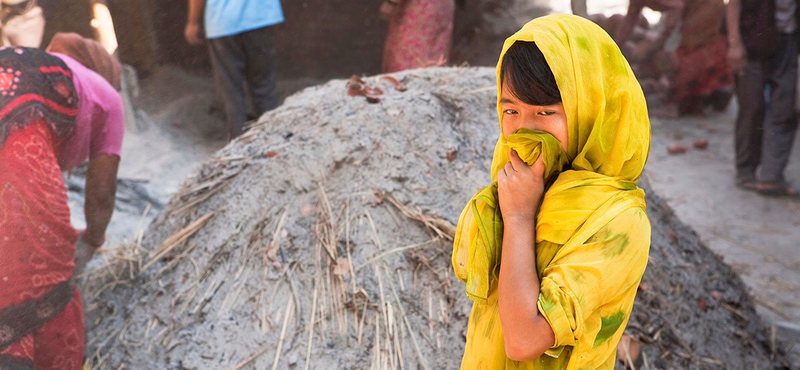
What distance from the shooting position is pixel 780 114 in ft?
12.3

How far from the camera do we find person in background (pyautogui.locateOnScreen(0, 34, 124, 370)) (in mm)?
1828

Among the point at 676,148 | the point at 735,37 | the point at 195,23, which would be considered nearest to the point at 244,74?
the point at 195,23

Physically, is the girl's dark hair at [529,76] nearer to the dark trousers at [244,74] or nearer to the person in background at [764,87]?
the dark trousers at [244,74]

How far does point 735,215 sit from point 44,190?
418 cm

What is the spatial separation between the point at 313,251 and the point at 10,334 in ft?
3.25

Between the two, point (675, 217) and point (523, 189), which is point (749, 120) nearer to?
point (675, 217)

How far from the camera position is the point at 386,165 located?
2479 mm

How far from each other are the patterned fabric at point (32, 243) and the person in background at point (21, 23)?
0.31 meters

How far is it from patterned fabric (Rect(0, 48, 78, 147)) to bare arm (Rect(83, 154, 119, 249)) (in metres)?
0.32

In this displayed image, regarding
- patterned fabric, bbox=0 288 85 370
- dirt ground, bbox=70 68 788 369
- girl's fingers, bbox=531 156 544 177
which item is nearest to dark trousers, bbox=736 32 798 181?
dirt ground, bbox=70 68 788 369

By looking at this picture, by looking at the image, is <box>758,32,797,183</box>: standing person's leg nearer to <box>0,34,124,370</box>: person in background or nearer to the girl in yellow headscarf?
the girl in yellow headscarf

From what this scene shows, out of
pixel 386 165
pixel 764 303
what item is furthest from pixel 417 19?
pixel 764 303

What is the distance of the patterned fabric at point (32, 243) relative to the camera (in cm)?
182

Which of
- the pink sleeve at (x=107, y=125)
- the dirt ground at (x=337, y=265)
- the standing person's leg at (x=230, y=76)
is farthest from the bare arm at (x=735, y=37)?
the pink sleeve at (x=107, y=125)
